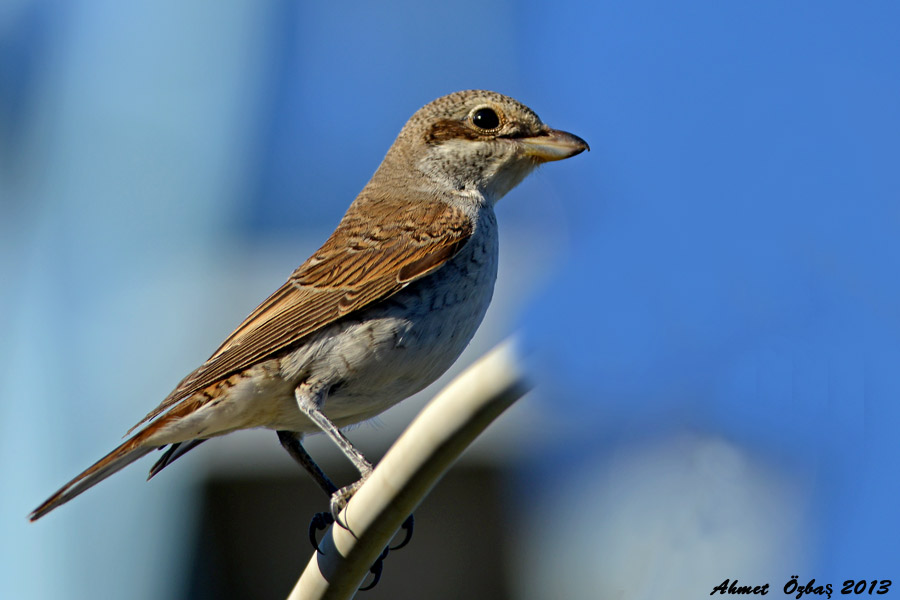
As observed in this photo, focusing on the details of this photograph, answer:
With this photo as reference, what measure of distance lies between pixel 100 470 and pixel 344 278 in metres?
1.15

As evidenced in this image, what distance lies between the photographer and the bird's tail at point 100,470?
3.55m

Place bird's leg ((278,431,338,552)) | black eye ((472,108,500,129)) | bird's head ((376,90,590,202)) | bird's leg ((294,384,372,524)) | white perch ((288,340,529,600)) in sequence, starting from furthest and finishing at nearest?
black eye ((472,108,500,129)) < bird's head ((376,90,590,202)) < bird's leg ((278,431,338,552)) < bird's leg ((294,384,372,524)) < white perch ((288,340,529,600))

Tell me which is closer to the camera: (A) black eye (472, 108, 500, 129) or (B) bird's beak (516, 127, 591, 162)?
(B) bird's beak (516, 127, 591, 162)

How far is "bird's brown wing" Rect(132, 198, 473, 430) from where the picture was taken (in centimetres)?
384

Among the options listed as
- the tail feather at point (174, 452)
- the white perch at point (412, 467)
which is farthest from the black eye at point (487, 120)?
the white perch at point (412, 467)

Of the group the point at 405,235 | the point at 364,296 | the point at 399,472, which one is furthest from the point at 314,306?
the point at 399,472

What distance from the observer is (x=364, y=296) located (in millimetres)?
3889

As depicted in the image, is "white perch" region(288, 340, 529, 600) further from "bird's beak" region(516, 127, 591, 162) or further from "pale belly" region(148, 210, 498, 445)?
"bird's beak" region(516, 127, 591, 162)

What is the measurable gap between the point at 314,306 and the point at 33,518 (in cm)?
124

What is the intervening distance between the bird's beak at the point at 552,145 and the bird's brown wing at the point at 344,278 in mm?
498

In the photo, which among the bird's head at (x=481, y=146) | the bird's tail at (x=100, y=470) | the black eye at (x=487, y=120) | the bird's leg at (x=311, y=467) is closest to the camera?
the bird's tail at (x=100, y=470)

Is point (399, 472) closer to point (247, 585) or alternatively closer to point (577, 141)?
point (577, 141)

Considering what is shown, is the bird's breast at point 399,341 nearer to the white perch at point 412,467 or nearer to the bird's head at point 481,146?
the bird's head at point 481,146

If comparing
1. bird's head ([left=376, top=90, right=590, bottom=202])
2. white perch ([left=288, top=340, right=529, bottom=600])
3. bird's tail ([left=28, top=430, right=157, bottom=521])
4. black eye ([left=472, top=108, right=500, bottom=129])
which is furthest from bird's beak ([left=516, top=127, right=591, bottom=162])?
white perch ([left=288, top=340, right=529, bottom=600])
